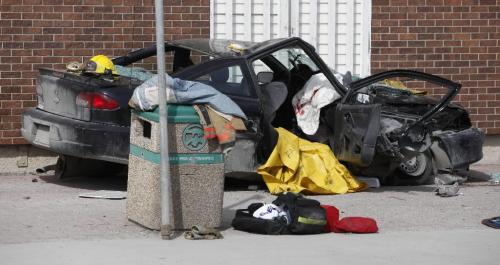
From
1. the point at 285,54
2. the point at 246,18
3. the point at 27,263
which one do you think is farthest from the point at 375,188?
the point at 27,263

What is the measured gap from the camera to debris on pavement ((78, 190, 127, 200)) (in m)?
10.4

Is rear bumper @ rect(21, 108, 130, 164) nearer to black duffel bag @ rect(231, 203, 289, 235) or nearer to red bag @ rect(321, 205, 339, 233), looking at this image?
black duffel bag @ rect(231, 203, 289, 235)

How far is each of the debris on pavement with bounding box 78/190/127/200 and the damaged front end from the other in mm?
2306

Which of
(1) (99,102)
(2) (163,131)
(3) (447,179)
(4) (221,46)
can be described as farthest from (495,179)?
(2) (163,131)

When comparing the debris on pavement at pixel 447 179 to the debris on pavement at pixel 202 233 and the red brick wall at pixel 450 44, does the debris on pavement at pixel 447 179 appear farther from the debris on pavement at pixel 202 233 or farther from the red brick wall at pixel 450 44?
the debris on pavement at pixel 202 233

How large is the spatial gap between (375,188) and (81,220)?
3.57 metres

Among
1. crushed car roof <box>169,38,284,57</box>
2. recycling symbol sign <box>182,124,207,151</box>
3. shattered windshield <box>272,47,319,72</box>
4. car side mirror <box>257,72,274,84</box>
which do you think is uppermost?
crushed car roof <box>169,38,284,57</box>

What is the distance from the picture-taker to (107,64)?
10.9m

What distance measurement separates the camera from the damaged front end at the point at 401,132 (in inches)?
420

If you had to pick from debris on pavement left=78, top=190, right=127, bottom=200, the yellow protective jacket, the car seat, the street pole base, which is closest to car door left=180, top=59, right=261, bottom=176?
the car seat

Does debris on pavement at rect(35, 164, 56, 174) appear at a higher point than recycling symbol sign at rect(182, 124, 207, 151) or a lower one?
lower

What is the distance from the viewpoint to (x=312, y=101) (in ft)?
36.0

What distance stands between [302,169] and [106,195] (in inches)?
80.5

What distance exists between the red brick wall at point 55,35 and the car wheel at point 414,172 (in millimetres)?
3213
